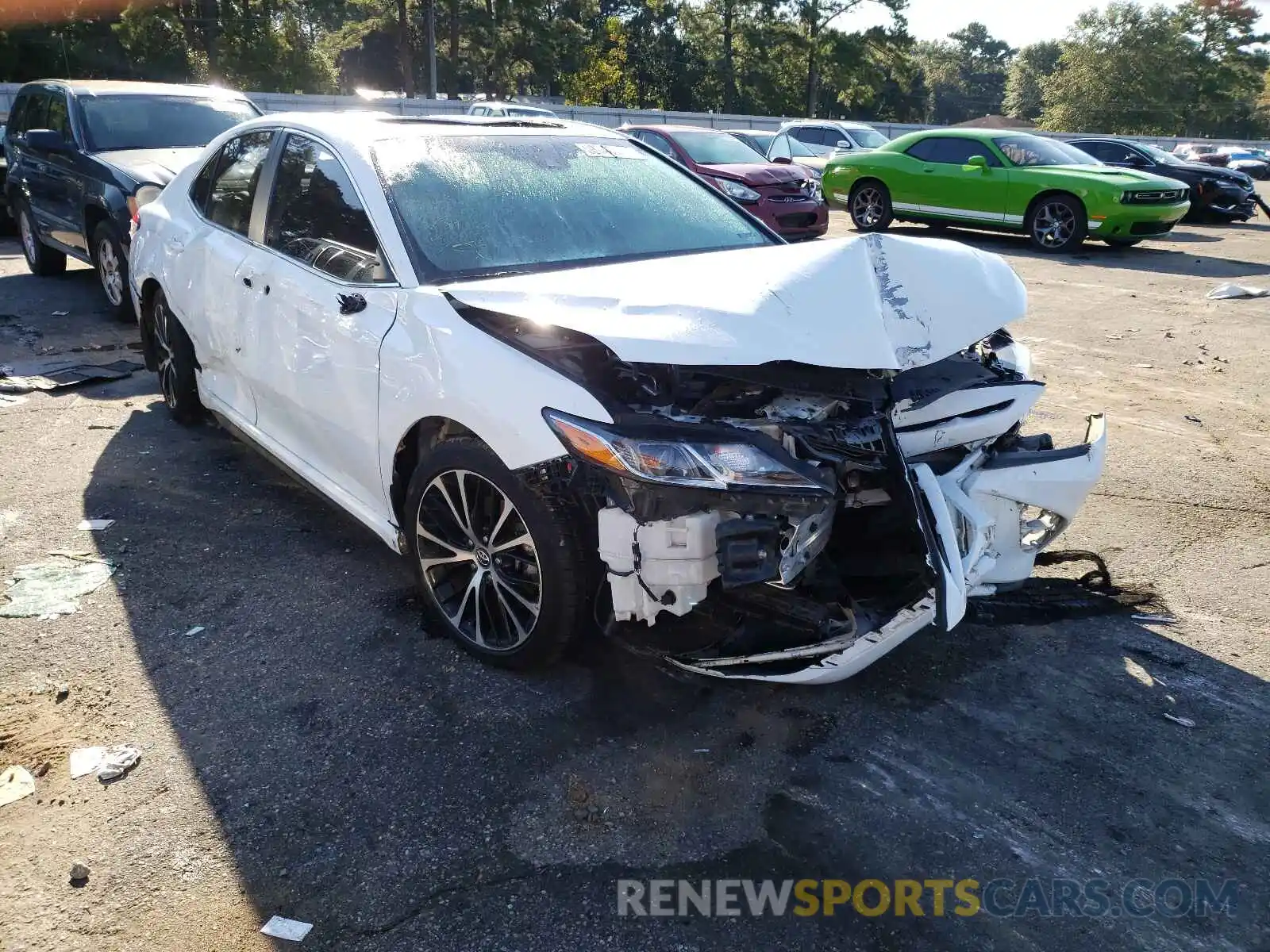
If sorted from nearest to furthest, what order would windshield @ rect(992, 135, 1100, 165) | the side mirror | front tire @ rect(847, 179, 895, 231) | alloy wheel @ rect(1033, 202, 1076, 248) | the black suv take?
the black suv, the side mirror, alloy wheel @ rect(1033, 202, 1076, 248), windshield @ rect(992, 135, 1100, 165), front tire @ rect(847, 179, 895, 231)

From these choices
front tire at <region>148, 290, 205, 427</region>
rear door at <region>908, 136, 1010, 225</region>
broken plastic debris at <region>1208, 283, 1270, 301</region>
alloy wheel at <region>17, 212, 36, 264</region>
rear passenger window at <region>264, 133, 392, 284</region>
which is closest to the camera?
rear passenger window at <region>264, 133, 392, 284</region>

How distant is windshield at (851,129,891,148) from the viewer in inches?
747

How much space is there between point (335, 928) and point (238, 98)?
8901mm

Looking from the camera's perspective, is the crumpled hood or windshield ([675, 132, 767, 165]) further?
windshield ([675, 132, 767, 165])

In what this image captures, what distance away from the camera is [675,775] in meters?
2.82

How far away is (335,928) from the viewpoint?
228 centimetres

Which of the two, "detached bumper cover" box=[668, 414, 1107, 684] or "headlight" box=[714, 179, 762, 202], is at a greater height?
"headlight" box=[714, 179, 762, 202]

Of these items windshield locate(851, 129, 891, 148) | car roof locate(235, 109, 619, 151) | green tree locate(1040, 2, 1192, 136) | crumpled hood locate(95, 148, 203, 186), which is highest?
green tree locate(1040, 2, 1192, 136)

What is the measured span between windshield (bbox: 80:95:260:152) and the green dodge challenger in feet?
32.6

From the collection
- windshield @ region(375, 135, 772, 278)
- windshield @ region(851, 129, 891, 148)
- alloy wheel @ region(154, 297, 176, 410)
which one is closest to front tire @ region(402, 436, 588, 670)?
windshield @ region(375, 135, 772, 278)

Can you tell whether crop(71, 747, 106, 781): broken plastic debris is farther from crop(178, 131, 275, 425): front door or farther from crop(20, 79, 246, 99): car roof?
crop(20, 79, 246, 99): car roof

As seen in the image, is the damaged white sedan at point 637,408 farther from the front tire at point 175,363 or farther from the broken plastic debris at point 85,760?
the front tire at point 175,363

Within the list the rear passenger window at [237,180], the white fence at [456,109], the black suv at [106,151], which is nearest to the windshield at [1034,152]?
the white fence at [456,109]

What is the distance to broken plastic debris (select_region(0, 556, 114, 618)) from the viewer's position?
3713 millimetres
